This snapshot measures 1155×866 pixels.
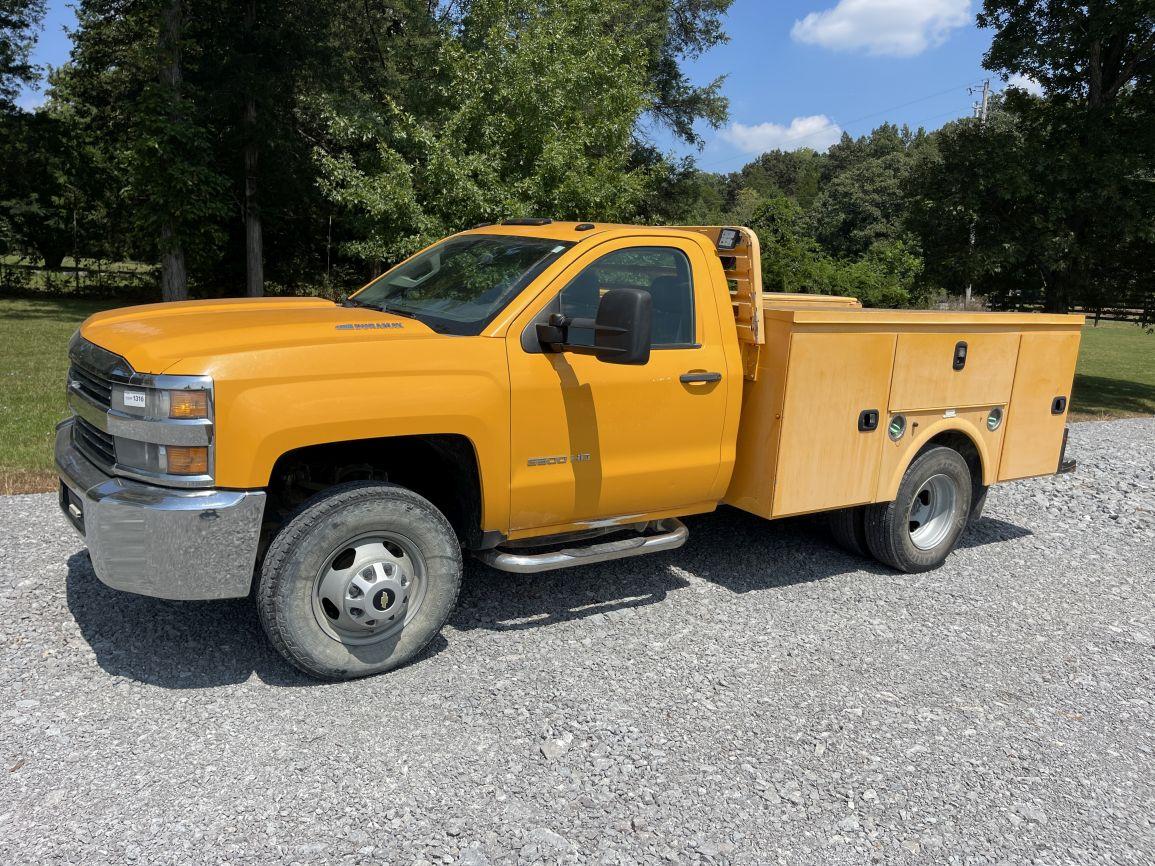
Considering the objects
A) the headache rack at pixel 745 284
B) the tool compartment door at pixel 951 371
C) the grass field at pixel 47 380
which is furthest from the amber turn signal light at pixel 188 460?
the grass field at pixel 47 380

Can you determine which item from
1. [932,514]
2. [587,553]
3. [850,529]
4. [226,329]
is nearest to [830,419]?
[850,529]

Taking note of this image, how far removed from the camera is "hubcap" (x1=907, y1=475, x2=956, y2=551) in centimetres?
609

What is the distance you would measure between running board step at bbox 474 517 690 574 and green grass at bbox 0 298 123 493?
175 inches

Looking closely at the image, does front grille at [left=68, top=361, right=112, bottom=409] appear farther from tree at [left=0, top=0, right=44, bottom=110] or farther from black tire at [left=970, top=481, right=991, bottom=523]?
tree at [left=0, top=0, right=44, bottom=110]

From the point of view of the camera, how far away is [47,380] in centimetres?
1194

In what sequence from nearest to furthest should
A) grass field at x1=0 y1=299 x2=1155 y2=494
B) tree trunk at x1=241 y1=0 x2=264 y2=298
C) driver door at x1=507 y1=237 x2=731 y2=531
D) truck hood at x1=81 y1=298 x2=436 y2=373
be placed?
truck hood at x1=81 y1=298 x2=436 y2=373, driver door at x1=507 y1=237 x2=731 y2=531, grass field at x1=0 y1=299 x2=1155 y2=494, tree trunk at x1=241 y1=0 x2=264 y2=298

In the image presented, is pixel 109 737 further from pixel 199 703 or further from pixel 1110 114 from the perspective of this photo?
pixel 1110 114

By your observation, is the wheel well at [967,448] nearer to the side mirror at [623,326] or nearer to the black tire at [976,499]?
the black tire at [976,499]

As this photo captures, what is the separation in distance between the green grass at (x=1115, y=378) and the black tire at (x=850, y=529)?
10611 mm

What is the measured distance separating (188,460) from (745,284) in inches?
122

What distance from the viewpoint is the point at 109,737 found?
3.57 meters

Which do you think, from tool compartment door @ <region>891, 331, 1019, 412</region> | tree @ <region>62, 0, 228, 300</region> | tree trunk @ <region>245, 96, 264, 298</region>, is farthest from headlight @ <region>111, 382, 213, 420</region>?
tree trunk @ <region>245, 96, 264, 298</region>

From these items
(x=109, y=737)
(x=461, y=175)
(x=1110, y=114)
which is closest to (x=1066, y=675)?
(x=109, y=737)

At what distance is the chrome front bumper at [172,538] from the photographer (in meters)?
3.58
